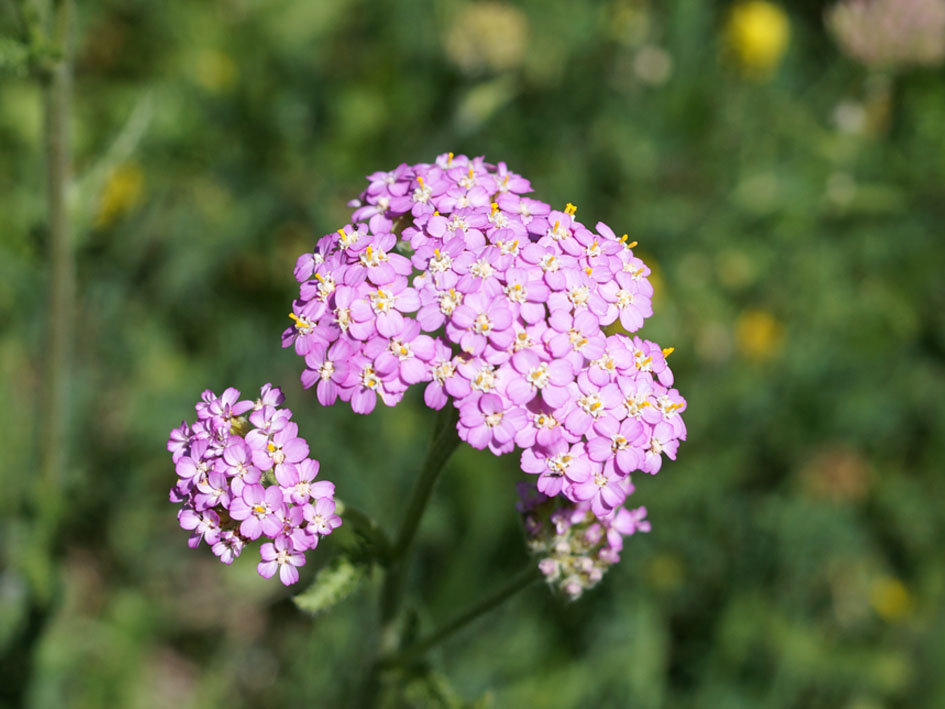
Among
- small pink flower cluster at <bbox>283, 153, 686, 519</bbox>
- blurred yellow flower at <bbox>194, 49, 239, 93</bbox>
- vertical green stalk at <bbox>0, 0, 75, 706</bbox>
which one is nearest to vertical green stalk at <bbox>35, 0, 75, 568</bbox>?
vertical green stalk at <bbox>0, 0, 75, 706</bbox>

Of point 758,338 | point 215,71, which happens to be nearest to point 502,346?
point 758,338

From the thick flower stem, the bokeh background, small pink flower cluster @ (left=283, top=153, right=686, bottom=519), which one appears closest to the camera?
small pink flower cluster @ (left=283, top=153, right=686, bottom=519)

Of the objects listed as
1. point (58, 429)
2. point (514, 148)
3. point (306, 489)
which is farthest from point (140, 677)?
point (514, 148)

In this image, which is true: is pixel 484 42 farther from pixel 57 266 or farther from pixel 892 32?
pixel 57 266

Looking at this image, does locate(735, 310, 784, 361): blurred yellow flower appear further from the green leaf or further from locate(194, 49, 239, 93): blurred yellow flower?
the green leaf

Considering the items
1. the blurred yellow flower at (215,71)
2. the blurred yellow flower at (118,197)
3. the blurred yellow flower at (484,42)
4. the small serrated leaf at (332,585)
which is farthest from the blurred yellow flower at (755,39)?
the small serrated leaf at (332,585)

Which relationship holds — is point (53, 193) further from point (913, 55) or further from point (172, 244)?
point (913, 55)
